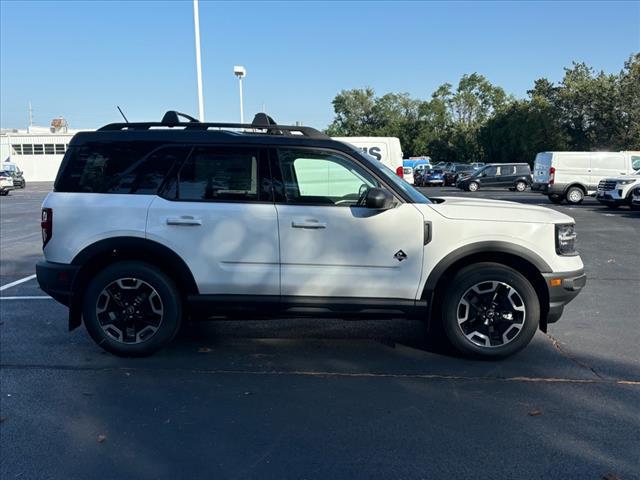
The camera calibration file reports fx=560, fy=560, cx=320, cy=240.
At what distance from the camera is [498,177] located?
110 feet

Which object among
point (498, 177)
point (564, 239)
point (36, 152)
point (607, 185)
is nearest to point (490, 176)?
point (498, 177)

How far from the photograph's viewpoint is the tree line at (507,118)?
143ft

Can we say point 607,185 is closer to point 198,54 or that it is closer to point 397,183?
point 198,54

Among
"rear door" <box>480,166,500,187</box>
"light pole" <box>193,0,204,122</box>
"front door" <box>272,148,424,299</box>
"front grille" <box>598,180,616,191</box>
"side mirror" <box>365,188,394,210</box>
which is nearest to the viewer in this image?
"side mirror" <box>365,188,394,210</box>

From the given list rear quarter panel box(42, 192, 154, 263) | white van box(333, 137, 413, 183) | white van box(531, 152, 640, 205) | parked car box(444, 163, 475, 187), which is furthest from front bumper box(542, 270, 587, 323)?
parked car box(444, 163, 475, 187)

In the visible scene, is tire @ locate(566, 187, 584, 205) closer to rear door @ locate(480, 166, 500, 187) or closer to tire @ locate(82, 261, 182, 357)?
rear door @ locate(480, 166, 500, 187)

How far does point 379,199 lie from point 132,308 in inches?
91.8

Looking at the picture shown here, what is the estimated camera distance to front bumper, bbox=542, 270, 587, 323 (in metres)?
4.68

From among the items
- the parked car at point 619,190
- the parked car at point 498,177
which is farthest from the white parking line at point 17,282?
the parked car at point 498,177

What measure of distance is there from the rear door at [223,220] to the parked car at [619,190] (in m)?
17.1

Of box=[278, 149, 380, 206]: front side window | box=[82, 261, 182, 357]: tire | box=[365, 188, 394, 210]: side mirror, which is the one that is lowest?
box=[82, 261, 182, 357]: tire

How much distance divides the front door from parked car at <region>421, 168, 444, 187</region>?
3842 cm

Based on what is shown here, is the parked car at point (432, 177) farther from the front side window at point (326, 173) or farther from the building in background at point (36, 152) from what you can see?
the building in background at point (36, 152)

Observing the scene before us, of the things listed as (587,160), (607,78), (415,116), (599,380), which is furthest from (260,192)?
(415,116)
